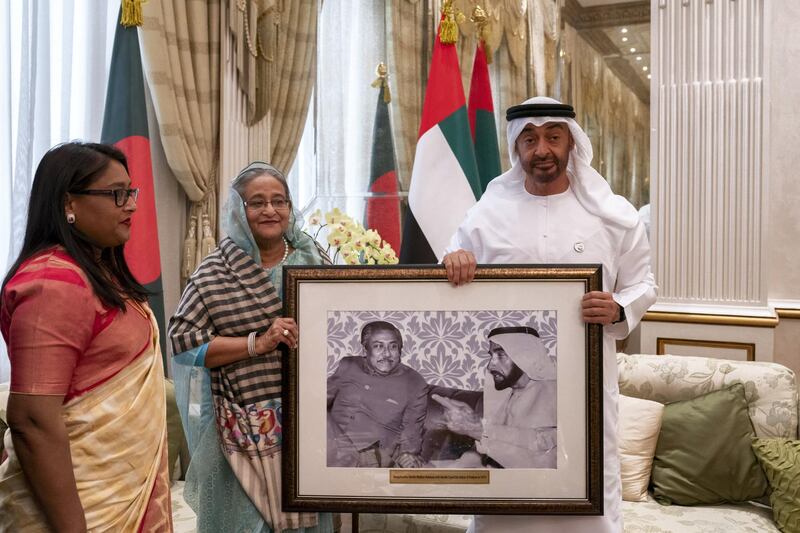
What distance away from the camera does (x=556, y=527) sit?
203 centimetres

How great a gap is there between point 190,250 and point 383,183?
1786 millimetres

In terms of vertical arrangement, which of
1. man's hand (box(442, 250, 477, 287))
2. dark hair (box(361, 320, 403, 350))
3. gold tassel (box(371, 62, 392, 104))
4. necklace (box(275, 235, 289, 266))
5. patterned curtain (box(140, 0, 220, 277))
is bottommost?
dark hair (box(361, 320, 403, 350))

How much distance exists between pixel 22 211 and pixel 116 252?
1.64 metres

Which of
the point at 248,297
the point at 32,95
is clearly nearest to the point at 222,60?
the point at 32,95

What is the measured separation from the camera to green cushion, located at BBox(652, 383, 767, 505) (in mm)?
2959

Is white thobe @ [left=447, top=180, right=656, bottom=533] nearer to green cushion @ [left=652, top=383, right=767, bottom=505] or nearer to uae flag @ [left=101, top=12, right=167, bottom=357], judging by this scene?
green cushion @ [left=652, top=383, right=767, bottom=505]

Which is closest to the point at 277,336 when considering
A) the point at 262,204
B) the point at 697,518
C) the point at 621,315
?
the point at 262,204

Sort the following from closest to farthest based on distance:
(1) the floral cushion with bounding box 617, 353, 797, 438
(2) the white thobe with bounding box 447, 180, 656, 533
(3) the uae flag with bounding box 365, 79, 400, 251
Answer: (2) the white thobe with bounding box 447, 180, 656, 533, (1) the floral cushion with bounding box 617, 353, 797, 438, (3) the uae flag with bounding box 365, 79, 400, 251

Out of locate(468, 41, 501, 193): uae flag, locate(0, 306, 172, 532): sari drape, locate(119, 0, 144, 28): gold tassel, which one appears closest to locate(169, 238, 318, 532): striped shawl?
locate(0, 306, 172, 532): sari drape

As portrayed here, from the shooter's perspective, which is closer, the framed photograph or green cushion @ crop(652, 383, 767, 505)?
the framed photograph

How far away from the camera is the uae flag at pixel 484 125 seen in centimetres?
469

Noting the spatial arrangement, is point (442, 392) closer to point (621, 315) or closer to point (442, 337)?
point (442, 337)

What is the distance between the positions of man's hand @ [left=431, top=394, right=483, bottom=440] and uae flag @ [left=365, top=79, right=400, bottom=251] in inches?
131

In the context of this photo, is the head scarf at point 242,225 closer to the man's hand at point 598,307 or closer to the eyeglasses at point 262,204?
the eyeglasses at point 262,204
